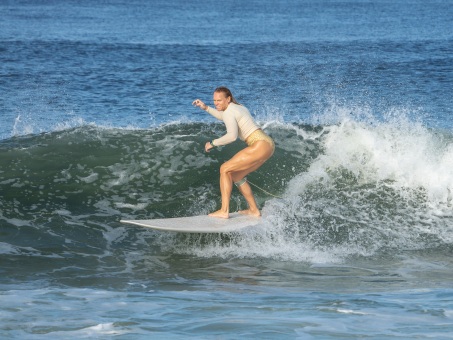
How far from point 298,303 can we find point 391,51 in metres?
31.0

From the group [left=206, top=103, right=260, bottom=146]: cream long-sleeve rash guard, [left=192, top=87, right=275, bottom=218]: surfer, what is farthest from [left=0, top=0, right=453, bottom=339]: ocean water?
[left=206, top=103, right=260, bottom=146]: cream long-sleeve rash guard

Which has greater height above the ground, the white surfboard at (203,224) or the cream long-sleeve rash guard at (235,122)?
the cream long-sleeve rash guard at (235,122)

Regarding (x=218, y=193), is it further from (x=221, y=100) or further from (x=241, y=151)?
(x=221, y=100)

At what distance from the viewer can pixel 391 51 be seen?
37688mm

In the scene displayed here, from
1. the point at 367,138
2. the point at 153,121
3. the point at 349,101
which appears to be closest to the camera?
the point at 367,138

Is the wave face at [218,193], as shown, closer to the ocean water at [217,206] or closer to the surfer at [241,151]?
the ocean water at [217,206]

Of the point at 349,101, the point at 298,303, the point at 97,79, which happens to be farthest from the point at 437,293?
the point at 97,79

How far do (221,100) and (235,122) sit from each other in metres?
0.34

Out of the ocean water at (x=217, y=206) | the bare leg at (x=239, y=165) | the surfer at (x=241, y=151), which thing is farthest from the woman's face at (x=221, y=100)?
the ocean water at (x=217, y=206)

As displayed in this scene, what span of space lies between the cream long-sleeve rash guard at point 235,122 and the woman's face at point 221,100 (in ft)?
0.18

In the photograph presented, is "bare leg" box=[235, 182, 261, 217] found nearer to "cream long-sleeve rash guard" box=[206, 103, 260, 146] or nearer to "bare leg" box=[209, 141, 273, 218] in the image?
"bare leg" box=[209, 141, 273, 218]

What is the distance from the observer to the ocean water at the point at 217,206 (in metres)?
7.73

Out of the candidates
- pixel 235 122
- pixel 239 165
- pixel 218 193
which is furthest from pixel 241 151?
pixel 218 193

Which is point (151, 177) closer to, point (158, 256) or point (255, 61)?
point (158, 256)
